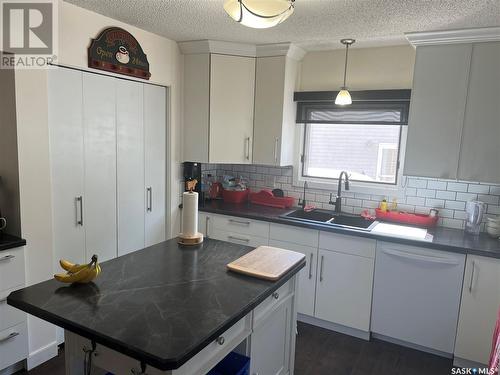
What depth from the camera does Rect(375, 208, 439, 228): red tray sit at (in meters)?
2.98

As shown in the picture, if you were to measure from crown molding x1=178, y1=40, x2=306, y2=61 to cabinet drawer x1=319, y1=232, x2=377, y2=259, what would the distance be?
1593 mm

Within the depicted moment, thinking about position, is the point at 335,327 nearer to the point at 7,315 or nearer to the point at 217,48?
the point at 7,315

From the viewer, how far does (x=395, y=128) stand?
3221 millimetres

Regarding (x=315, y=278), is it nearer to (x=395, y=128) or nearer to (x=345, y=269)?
(x=345, y=269)

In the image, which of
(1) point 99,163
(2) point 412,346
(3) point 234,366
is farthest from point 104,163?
(2) point 412,346

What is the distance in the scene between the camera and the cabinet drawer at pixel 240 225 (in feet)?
10.5

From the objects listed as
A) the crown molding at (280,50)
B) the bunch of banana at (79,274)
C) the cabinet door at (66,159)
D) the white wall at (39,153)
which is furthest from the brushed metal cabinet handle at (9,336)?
the crown molding at (280,50)

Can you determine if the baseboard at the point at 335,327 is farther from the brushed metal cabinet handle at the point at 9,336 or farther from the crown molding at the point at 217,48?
the crown molding at the point at 217,48

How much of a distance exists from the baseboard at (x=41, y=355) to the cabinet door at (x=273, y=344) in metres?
1.54

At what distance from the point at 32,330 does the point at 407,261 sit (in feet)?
8.45

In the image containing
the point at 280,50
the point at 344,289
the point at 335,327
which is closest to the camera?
the point at 344,289

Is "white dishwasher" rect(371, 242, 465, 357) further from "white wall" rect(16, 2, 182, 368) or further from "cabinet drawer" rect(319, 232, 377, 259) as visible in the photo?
"white wall" rect(16, 2, 182, 368)

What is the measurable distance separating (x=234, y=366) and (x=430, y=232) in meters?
1.91

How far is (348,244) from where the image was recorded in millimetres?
2848
